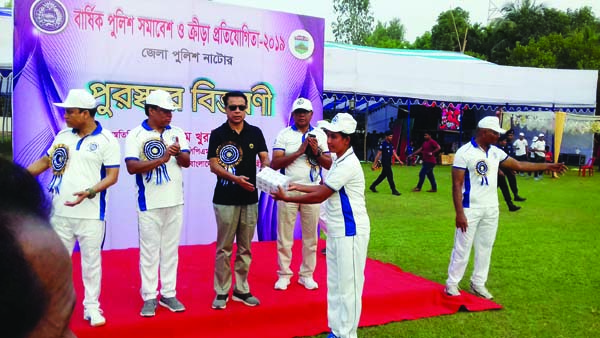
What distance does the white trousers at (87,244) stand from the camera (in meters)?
4.02

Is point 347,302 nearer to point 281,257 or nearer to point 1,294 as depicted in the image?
point 281,257

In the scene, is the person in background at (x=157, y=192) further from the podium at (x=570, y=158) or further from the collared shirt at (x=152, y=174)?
the podium at (x=570, y=158)

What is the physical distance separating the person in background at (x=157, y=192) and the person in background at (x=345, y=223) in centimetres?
122

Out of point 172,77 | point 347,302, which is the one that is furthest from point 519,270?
point 172,77

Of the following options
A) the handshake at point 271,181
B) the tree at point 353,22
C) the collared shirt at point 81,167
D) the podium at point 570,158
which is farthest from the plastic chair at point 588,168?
the tree at point 353,22

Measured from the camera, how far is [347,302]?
386 cm

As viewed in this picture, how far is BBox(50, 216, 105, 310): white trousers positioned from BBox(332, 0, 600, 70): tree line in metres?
27.7

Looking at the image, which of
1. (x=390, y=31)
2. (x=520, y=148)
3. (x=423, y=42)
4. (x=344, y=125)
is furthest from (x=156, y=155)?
(x=390, y=31)

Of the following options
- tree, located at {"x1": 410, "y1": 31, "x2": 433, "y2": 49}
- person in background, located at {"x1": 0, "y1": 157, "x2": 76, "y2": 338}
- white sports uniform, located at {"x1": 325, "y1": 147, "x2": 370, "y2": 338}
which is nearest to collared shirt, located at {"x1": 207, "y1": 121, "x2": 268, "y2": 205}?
white sports uniform, located at {"x1": 325, "y1": 147, "x2": 370, "y2": 338}

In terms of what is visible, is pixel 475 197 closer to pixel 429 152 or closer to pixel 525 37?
pixel 429 152

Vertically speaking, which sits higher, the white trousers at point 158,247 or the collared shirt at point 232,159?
the collared shirt at point 232,159

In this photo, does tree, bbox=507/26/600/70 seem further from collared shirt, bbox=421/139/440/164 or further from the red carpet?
the red carpet

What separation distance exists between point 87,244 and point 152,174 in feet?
2.38

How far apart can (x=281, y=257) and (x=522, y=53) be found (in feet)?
89.3
